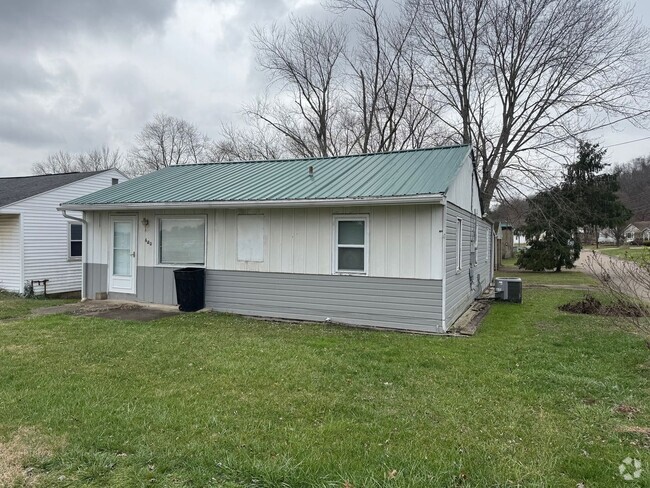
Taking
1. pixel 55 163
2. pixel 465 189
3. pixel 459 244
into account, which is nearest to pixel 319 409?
pixel 459 244

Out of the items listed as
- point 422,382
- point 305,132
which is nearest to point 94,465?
point 422,382

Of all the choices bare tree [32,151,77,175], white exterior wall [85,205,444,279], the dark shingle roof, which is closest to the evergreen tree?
white exterior wall [85,205,444,279]

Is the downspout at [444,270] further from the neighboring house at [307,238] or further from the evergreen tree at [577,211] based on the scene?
the evergreen tree at [577,211]

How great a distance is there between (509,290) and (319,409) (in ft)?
32.0

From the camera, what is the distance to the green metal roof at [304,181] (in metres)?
8.21

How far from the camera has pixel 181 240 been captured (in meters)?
9.98

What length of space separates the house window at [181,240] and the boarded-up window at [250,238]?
0.99 meters

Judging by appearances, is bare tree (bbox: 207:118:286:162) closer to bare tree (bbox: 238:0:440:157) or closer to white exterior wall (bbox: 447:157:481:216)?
bare tree (bbox: 238:0:440:157)

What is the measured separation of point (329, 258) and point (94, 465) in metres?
5.94

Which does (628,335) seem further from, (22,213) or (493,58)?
(493,58)

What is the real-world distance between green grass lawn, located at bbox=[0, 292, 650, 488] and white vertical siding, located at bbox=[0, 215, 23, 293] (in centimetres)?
790

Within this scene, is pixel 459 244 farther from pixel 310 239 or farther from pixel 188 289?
pixel 188 289

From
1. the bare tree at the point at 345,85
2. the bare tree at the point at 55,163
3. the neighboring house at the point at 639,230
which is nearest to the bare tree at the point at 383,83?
the bare tree at the point at 345,85

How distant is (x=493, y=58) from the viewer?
22.3m
